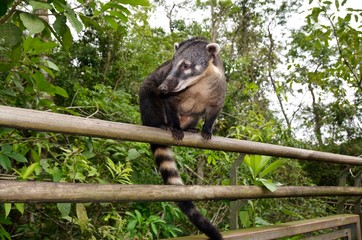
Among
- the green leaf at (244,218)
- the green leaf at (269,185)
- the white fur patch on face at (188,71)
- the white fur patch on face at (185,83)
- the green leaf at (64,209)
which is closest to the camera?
the green leaf at (64,209)

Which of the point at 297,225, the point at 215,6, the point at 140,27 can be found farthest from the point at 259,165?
the point at 215,6

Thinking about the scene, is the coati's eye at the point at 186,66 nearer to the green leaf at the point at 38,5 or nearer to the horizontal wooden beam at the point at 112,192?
the horizontal wooden beam at the point at 112,192

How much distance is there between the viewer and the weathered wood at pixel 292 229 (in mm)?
1844

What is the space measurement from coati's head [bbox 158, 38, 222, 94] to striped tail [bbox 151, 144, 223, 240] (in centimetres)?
38

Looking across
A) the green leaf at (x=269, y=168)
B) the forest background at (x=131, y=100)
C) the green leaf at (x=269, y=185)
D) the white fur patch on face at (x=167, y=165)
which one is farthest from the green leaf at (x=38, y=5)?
the green leaf at (x=269, y=168)

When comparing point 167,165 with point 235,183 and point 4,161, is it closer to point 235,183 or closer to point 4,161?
point 235,183

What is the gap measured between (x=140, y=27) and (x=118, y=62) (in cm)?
82

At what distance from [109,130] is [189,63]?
1212 millimetres

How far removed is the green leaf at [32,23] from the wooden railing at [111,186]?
0.23m

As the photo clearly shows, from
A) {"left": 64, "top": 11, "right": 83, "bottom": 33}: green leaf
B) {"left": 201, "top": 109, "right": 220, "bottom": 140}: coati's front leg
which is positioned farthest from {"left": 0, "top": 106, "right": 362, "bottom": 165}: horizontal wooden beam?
{"left": 201, "top": 109, "right": 220, "bottom": 140}: coati's front leg

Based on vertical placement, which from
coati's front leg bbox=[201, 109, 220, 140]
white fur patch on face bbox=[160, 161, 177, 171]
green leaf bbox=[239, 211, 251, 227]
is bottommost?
green leaf bbox=[239, 211, 251, 227]

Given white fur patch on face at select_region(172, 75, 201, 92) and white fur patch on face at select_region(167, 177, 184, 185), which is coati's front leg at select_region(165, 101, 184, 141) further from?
white fur patch on face at select_region(167, 177, 184, 185)

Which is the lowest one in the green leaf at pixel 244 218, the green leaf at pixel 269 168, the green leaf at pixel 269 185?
the green leaf at pixel 244 218

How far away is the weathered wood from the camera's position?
1.84 m
